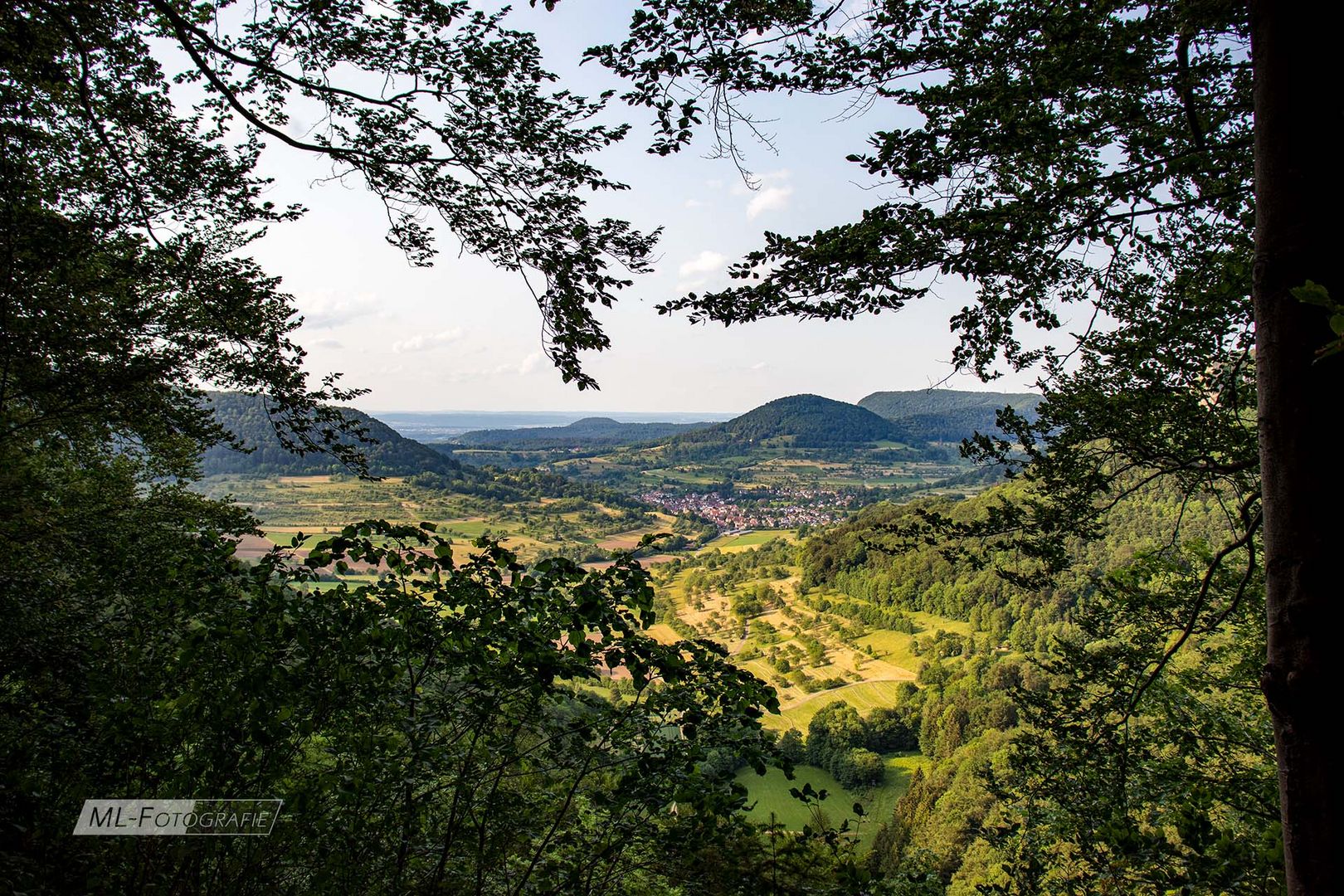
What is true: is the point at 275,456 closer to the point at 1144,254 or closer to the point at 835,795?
the point at 835,795

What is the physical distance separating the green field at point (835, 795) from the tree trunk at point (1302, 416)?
2970 cm

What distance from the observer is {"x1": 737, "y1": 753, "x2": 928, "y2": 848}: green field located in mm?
29547

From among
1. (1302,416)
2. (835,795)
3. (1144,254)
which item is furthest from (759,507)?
(1302,416)

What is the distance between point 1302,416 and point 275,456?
245 ft

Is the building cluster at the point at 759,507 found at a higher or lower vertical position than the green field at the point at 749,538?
higher

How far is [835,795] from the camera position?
38625 millimetres

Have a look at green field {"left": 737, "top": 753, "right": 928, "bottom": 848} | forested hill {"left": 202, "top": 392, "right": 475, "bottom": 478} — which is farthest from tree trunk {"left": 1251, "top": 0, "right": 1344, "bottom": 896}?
forested hill {"left": 202, "top": 392, "right": 475, "bottom": 478}

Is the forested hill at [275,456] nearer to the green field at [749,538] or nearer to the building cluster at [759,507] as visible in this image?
the green field at [749,538]

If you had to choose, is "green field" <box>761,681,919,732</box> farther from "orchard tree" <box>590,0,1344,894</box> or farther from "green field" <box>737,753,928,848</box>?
"orchard tree" <box>590,0,1344,894</box>

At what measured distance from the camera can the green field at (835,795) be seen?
2955cm

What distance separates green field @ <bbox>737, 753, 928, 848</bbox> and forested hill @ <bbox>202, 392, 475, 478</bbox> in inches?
1074

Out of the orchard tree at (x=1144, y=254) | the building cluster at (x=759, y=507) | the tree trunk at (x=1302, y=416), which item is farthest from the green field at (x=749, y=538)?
the tree trunk at (x=1302, y=416)

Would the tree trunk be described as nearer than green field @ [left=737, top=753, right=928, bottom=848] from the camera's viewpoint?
Yes

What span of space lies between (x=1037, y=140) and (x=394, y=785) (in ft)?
16.4
